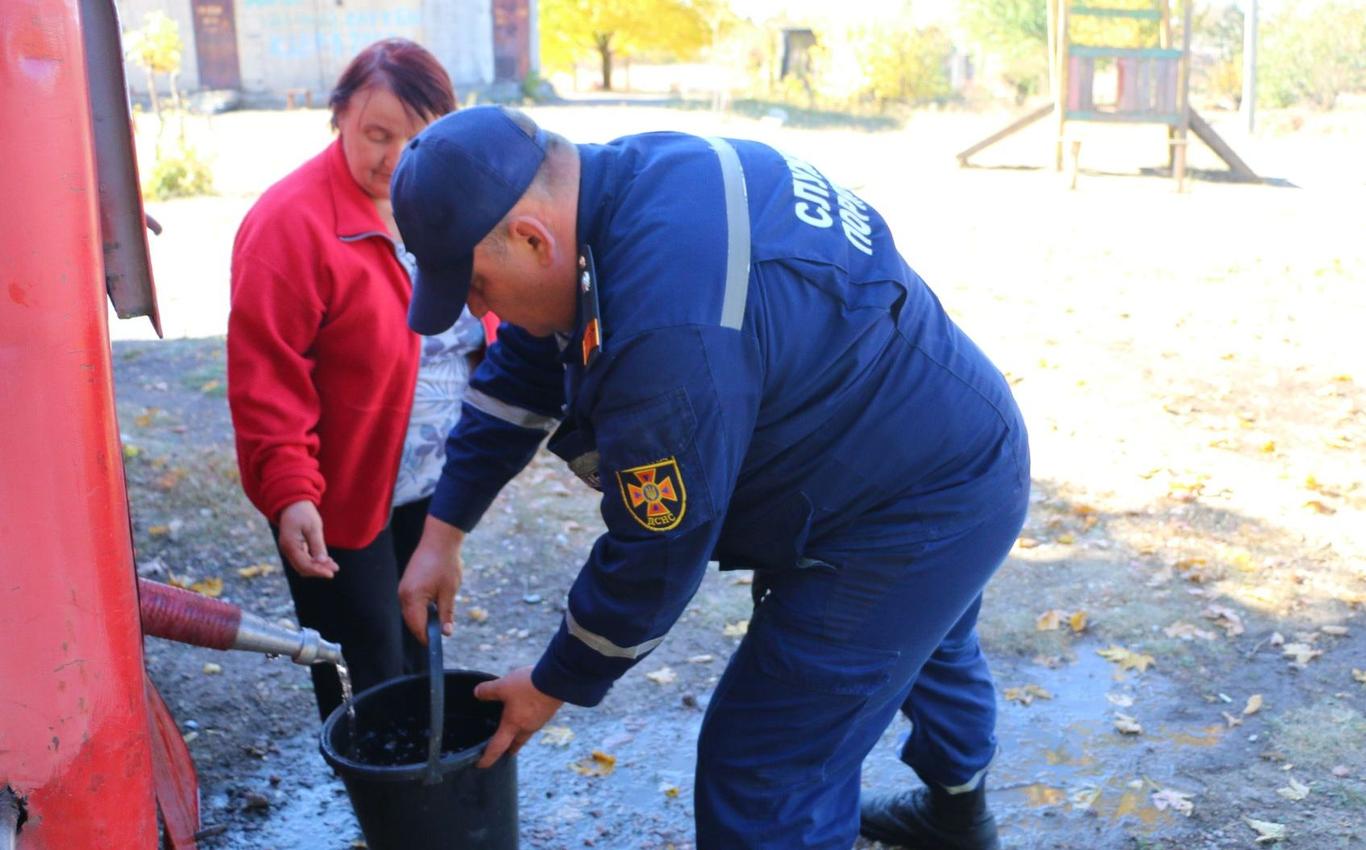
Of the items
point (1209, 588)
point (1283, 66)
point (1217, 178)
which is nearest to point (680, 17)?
point (1283, 66)

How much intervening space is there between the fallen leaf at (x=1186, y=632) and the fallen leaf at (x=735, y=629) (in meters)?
1.43

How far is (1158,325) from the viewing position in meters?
8.34

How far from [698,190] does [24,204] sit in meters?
0.96

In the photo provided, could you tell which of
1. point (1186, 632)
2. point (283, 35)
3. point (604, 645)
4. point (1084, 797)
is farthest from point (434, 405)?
point (283, 35)

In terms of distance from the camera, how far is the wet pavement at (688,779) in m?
3.43

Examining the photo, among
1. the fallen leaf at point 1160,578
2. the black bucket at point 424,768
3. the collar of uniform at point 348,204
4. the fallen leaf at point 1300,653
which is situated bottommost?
the fallen leaf at point 1300,653

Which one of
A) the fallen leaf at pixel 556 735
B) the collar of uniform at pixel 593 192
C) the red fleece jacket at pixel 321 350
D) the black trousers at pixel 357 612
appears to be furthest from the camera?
the fallen leaf at pixel 556 735

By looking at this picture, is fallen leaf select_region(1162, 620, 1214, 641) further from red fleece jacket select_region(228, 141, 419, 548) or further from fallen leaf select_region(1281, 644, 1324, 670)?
red fleece jacket select_region(228, 141, 419, 548)

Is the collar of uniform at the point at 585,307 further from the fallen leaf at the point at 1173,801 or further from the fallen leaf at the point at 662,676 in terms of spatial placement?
the fallen leaf at the point at 662,676

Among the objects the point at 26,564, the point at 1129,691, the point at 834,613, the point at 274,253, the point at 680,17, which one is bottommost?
the point at 1129,691

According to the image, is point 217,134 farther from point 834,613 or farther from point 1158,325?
point 834,613

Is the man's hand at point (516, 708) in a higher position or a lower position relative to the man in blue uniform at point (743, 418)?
lower

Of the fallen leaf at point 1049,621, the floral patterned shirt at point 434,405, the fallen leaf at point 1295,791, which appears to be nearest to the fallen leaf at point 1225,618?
the fallen leaf at point 1049,621

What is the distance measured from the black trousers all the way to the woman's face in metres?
0.84
